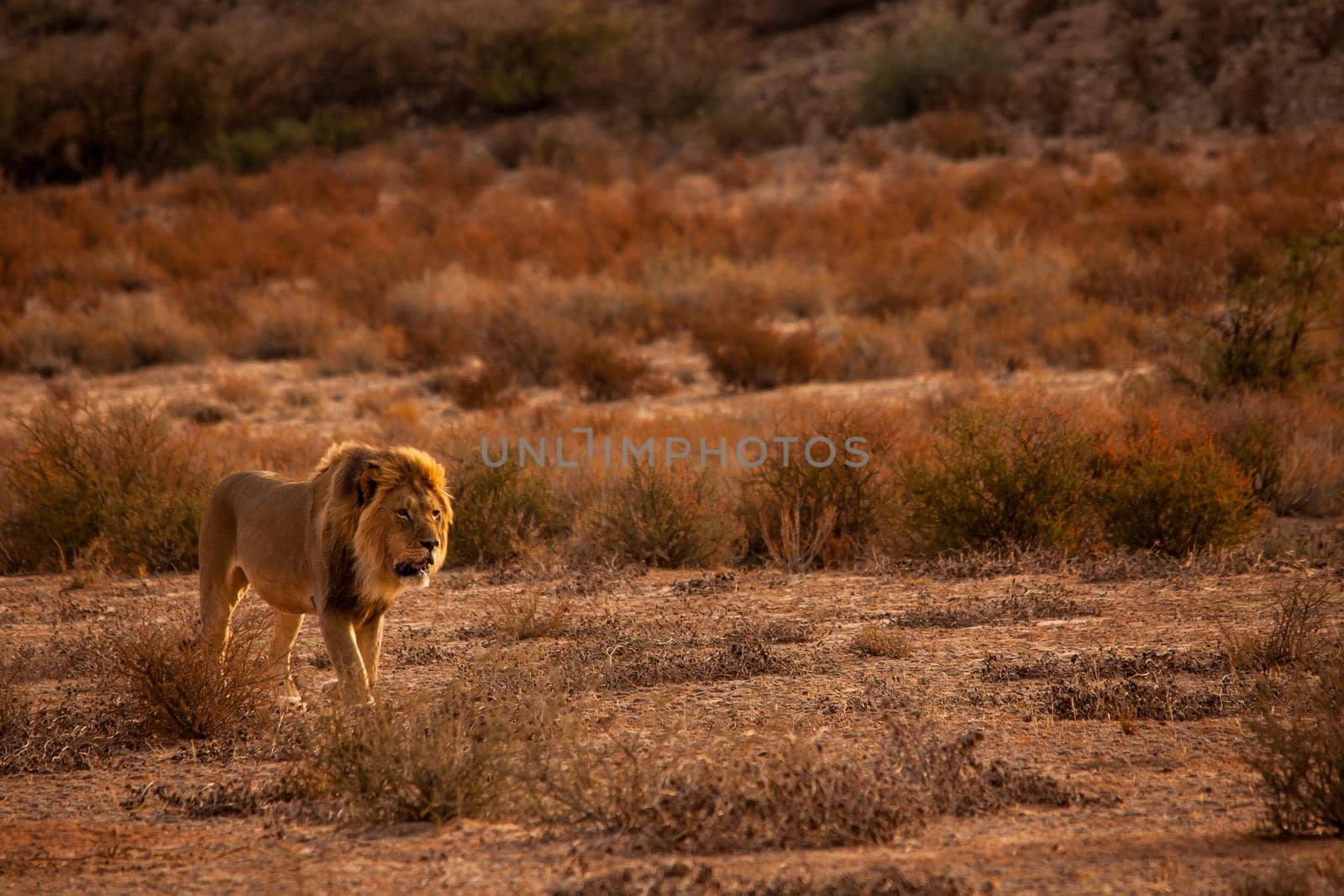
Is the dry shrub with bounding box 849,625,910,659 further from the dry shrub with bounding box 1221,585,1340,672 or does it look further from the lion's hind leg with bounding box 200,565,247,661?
the lion's hind leg with bounding box 200,565,247,661

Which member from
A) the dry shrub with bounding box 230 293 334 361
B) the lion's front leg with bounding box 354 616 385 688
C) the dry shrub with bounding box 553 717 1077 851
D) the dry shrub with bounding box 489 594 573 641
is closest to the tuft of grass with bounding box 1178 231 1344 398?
the dry shrub with bounding box 489 594 573 641

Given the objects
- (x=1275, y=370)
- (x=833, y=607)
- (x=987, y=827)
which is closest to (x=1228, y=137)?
(x=1275, y=370)

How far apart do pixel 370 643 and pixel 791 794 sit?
2.18 m

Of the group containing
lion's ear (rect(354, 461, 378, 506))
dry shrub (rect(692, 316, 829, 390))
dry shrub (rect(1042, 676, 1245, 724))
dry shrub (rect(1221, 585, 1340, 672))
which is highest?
lion's ear (rect(354, 461, 378, 506))

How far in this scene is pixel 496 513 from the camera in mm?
10695

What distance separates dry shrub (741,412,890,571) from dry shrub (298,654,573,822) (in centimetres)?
497

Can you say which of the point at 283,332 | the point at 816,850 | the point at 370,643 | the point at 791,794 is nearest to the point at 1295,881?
the point at 816,850

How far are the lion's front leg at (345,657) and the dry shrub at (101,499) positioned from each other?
5048 millimetres

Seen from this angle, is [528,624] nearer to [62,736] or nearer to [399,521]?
[399,521]

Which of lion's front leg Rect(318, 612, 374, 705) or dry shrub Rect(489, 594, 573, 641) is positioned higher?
lion's front leg Rect(318, 612, 374, 705)

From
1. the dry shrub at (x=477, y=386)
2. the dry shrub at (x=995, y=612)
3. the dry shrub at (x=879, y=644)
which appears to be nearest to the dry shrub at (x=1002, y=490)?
the dry shrub at (x=995, y=612)

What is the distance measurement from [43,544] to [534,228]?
14.9 meters

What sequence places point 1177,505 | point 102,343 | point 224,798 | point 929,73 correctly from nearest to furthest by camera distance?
point 224,798 < point 1177,505 < point 102,343 < point 929,73

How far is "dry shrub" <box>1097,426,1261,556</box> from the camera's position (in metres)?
9.91
